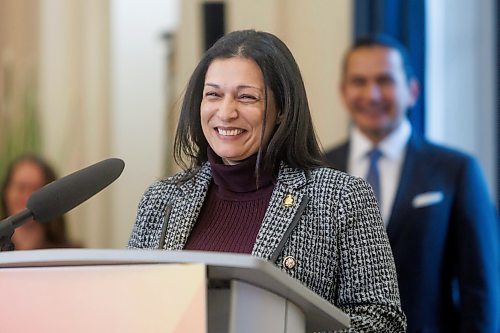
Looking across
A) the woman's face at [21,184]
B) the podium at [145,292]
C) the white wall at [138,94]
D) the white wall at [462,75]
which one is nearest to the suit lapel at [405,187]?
the white wall at [462,75]

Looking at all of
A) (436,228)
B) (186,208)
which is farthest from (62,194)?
(436,228)

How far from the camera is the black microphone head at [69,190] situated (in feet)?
5.96

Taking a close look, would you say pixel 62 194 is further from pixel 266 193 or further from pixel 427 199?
pixel 427 199

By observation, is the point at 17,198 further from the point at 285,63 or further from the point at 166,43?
the point at 285,63

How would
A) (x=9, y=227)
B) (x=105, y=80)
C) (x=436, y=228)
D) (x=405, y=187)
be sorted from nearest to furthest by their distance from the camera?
1. (x=9, y=227)
2. (x=436, y=228)
3. (x=405, y=187)
4. (x=105, y=80)

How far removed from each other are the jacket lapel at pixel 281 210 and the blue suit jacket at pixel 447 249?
1.67 m

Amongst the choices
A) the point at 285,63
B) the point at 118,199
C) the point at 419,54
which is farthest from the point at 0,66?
the point at 285,63

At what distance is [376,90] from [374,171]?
35 centimetres

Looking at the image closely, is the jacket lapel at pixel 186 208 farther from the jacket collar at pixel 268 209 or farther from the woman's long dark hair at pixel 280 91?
the woman's long dark hair at pixel 280 91

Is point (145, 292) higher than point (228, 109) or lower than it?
lower

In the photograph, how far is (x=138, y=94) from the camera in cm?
524

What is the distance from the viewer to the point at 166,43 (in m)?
5.24

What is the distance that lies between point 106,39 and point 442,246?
217cm

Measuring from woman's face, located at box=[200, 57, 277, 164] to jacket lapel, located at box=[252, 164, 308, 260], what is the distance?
0.09 m
